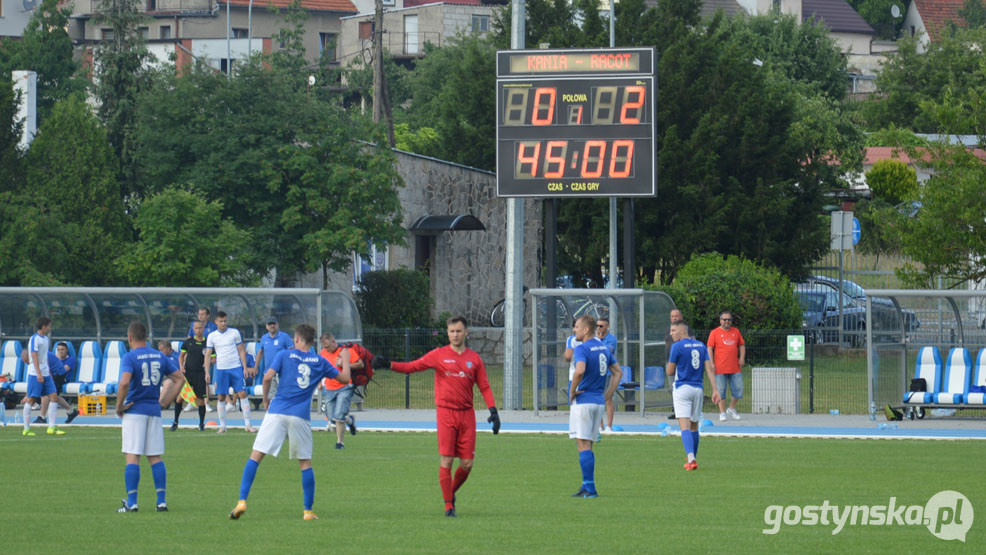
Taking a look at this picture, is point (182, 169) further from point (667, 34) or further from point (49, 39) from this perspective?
point (49, 39)

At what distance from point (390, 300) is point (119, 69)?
12.0 m

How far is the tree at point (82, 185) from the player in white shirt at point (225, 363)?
43.0ft

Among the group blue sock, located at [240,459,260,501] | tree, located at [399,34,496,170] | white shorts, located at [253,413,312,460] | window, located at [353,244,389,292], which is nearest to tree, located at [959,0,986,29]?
tree, located at [399,34,496,170]

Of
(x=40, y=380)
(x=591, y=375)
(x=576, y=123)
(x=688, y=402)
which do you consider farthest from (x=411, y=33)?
(x=591, y=375)

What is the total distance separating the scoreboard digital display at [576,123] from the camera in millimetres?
27047

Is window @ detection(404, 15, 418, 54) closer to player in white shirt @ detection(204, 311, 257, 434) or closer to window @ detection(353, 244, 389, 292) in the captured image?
window @ detection(353, 244, 389, 292)

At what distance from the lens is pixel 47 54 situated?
6322 centimetres

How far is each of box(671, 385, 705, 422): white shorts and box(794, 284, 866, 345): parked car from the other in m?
20.6

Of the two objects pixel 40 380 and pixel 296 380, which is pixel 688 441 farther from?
pixel 40 380

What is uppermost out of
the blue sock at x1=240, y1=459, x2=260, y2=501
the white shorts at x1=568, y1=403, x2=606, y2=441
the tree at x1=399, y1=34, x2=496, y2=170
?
the tree at x1=399, y1=34, x2=496, y2=170

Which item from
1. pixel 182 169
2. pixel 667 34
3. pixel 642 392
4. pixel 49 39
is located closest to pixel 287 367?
pixel 642 392

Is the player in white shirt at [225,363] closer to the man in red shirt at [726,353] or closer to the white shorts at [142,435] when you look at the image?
the man in red shirt at [726,353]

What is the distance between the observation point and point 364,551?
11086mm

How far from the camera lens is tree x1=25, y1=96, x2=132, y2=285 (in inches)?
1432
